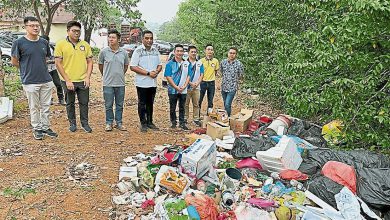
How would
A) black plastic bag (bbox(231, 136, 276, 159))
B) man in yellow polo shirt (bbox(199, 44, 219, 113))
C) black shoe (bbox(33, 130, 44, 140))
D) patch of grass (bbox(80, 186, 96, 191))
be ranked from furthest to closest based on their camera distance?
man in yellow polo shirt (bbox(199, 44, 219, 113)) → black shoe (bbox(33, 130, 44, 140)) → black plastic bag (bbox(231, 136, 276, 159)) → patch of grass (bbox(80, 186, 96, 191))

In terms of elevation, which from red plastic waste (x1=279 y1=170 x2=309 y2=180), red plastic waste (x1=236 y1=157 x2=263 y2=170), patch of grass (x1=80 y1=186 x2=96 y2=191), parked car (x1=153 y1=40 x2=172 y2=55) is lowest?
parked car (x1=153 y1=40 x2=172 y2=55)

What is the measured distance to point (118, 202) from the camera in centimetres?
443

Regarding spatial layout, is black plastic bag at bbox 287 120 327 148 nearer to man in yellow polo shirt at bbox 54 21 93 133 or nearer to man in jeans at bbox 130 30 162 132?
man in jeans at bbox 130 30 162 132

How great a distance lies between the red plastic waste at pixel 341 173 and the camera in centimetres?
438

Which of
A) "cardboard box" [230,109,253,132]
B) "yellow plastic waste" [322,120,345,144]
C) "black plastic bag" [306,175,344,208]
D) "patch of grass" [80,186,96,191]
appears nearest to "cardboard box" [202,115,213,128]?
"cardboard box" [230,109,253,132]

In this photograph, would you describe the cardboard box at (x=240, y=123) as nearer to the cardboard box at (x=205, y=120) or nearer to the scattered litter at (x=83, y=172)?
the cardboard box at (x=205, y=120)

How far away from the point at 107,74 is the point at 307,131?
3305 mm

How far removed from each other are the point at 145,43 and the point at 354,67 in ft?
10.9

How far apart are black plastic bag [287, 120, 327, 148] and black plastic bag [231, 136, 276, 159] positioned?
3.48 feet

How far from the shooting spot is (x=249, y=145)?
561 cm

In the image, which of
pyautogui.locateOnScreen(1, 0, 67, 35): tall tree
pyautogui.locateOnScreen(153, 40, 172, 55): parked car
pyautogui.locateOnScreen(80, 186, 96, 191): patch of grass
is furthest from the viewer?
pyautogui.locateOnScreen(153, 40, 172, 55): parked car

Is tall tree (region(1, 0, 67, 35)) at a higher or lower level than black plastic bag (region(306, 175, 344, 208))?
higher

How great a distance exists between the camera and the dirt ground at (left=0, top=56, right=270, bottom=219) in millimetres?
4258

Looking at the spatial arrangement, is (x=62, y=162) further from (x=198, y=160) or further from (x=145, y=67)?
(x=145, y=67)
